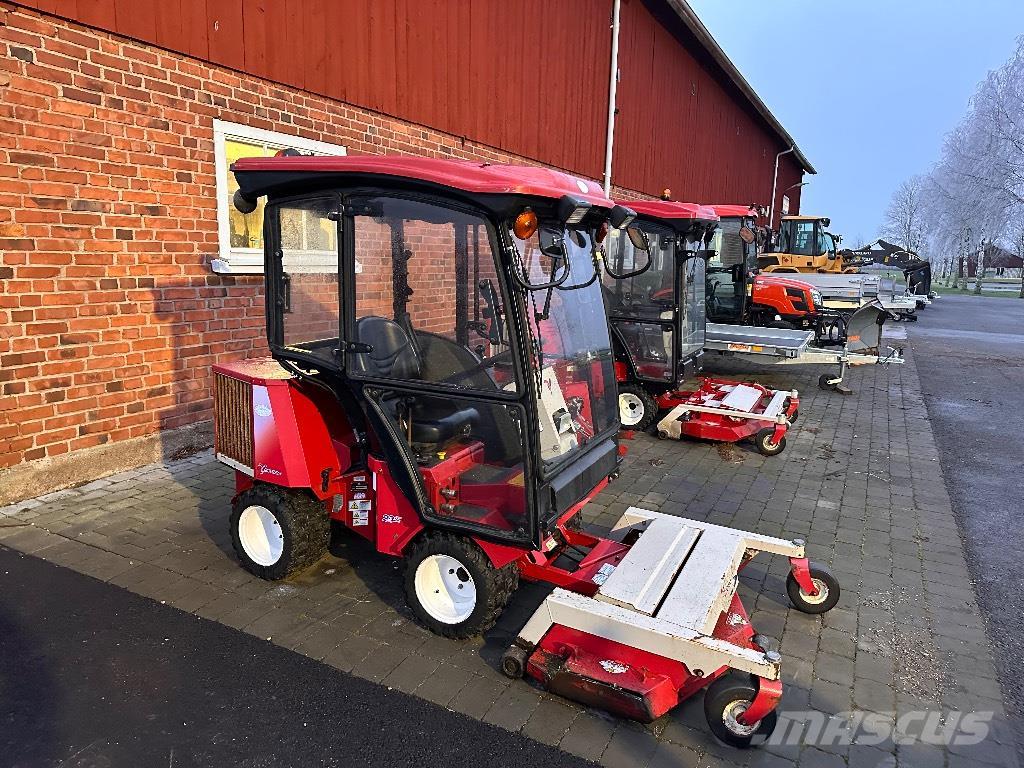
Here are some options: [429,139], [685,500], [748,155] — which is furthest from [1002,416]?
[748,155]

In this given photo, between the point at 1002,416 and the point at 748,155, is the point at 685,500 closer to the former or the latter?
the point at 1002,416

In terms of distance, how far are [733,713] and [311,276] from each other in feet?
9.01

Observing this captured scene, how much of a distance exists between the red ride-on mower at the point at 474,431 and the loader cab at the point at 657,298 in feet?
12.3

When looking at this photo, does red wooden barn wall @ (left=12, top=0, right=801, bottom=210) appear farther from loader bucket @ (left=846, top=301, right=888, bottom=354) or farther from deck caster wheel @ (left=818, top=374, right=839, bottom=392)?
deck caster wheel @ (left=818, top=374, right=839, bottom=392)

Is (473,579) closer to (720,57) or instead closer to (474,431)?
(474,431)

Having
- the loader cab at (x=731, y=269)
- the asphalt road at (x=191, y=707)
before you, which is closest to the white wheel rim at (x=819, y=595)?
the asphalt road at (x=191, y=707)

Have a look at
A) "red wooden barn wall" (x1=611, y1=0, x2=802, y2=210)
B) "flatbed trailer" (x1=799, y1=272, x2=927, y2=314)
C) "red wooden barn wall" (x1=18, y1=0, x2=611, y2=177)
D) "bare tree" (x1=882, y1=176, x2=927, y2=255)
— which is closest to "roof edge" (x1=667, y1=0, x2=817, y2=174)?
"red wooden barn wall" (x1=611, y1=0, x2=802, y2=210)

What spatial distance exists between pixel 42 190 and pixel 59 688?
3429 millimetres

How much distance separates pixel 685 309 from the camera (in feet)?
24.7

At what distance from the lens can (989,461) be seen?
6.82 meters

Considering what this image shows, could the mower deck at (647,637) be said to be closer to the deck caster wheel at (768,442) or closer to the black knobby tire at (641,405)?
the deck caster wheel at (768,442)

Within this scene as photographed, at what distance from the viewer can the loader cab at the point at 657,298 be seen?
287 inches

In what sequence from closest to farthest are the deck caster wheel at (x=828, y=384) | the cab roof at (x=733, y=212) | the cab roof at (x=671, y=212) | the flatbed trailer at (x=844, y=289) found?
the cab roof at (x=671, y=212), the deck caster wheel at (x=828, y=384), the cab roof at (x=733, y=212), the flatbed trailer at (x=844, y=289)

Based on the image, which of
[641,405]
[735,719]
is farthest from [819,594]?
[641,405]
